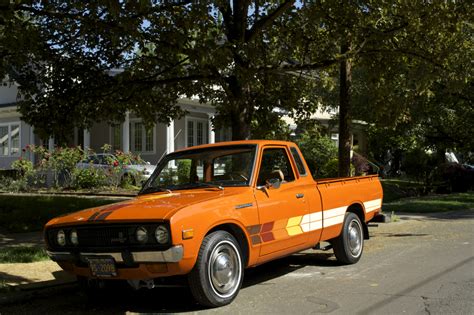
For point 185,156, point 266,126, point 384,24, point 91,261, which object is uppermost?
point 384,24

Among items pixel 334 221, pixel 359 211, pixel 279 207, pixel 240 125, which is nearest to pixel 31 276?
pixel 279 207

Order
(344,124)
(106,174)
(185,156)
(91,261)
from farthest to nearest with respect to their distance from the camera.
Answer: (106,174) → (344,124) → (185,156) → (91,261)

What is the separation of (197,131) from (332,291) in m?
20.6

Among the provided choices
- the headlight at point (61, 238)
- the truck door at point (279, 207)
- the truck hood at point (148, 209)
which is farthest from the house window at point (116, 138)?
the headlight at point (61, 238)

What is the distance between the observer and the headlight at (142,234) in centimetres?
510

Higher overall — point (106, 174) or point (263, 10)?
point (263, 10)

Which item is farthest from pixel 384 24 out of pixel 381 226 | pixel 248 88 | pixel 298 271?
pixel 298 271

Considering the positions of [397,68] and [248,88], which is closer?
[248,88]

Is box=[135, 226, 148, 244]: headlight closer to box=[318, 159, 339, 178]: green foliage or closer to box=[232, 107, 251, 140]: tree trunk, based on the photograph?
box=[232, 107, 251, 140]: tree trunk

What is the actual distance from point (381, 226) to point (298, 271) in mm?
5608

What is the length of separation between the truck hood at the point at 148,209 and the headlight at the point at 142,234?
0.10m

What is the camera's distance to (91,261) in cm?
536

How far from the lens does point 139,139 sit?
26.2 meters

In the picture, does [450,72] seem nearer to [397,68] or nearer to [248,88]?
[397,68]
